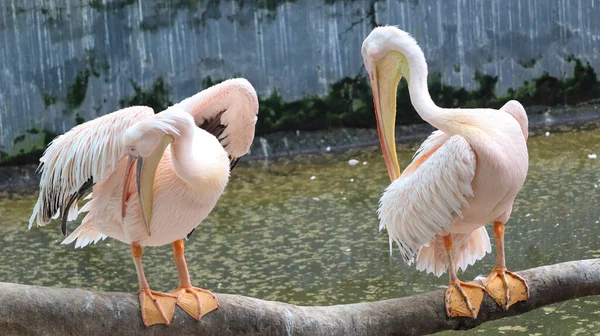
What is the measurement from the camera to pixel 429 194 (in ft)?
11.8

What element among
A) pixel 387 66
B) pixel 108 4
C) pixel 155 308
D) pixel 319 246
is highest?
pixel 108 4

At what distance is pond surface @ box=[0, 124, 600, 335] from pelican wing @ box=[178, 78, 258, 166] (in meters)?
1.25

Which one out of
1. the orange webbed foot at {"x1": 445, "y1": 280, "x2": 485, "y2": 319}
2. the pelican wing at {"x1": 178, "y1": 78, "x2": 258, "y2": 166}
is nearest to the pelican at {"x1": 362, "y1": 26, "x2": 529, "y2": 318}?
the orange webbed foot at {"x1": 445, "y1": 280, "x2": 485, "y2": 319}

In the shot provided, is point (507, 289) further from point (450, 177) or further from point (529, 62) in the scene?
point (529, 62)

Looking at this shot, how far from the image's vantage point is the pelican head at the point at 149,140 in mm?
3299

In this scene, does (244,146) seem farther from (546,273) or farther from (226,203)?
(226,203)

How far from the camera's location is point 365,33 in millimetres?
8945

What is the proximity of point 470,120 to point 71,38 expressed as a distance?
5.61m

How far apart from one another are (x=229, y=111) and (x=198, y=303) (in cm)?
96

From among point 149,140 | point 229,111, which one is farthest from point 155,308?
point 229,111

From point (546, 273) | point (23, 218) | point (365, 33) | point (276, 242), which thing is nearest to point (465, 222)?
point (546, 273)

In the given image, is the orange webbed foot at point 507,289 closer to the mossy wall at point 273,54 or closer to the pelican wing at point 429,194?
the pelican wing at point 429,194

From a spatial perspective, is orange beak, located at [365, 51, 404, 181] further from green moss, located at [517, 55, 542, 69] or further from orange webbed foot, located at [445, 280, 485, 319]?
green moss, located at [517, 55, 542, 69]

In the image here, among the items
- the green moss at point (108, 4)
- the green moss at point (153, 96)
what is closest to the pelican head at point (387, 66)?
the green moss at point (153, 96)
